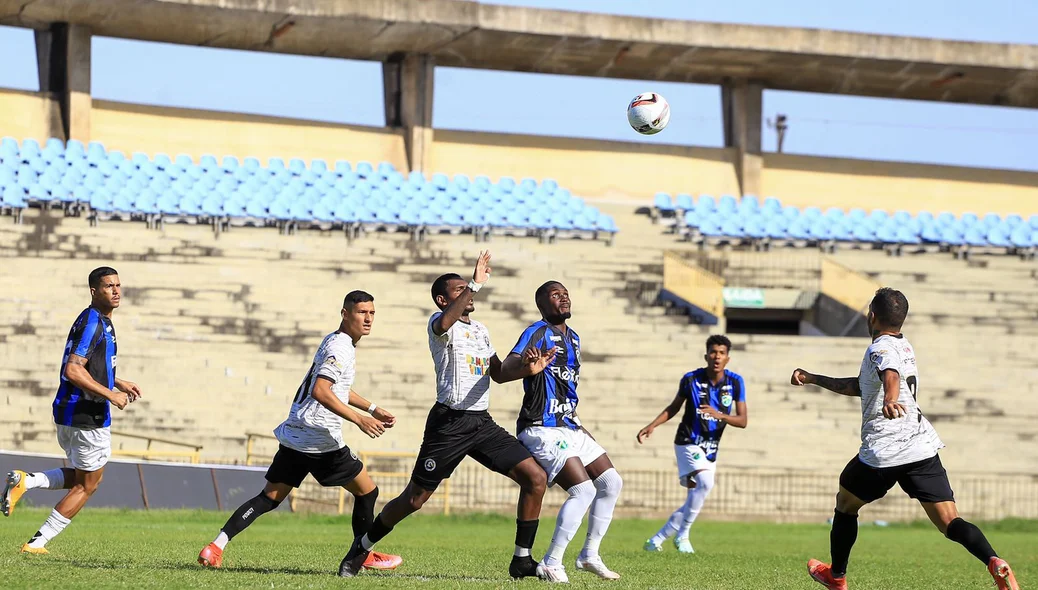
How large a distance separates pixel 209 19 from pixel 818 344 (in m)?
15.4

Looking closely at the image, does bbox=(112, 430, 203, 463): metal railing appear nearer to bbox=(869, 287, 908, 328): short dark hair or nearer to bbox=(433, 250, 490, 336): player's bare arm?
bbox=(433, 250, 490, 336): player's bare arm

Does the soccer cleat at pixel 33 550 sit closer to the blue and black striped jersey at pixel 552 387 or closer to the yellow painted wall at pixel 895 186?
the blue and black striped jersey at pixel 552 387

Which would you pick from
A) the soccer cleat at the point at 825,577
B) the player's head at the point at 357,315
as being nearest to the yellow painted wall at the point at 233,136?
the player's head at the point at 357,315

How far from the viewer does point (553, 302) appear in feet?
31.8

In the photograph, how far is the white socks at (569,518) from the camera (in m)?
9.37

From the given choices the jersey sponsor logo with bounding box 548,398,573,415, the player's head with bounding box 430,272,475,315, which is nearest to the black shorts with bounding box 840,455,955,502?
the jersey sponsor logo with bounding box 548,398,573,415

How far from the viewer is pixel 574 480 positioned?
956cm

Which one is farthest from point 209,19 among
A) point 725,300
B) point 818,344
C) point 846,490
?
point 846,490

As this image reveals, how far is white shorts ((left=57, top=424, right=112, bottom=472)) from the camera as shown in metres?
9.71

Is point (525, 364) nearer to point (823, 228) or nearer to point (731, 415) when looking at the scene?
point (731, 415)

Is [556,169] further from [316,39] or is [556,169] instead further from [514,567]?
[514,567]

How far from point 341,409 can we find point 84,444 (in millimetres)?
2193

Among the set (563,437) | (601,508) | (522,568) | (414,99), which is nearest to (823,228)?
(414,99)

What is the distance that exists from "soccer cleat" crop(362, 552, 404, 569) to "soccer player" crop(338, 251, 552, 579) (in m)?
0.39
